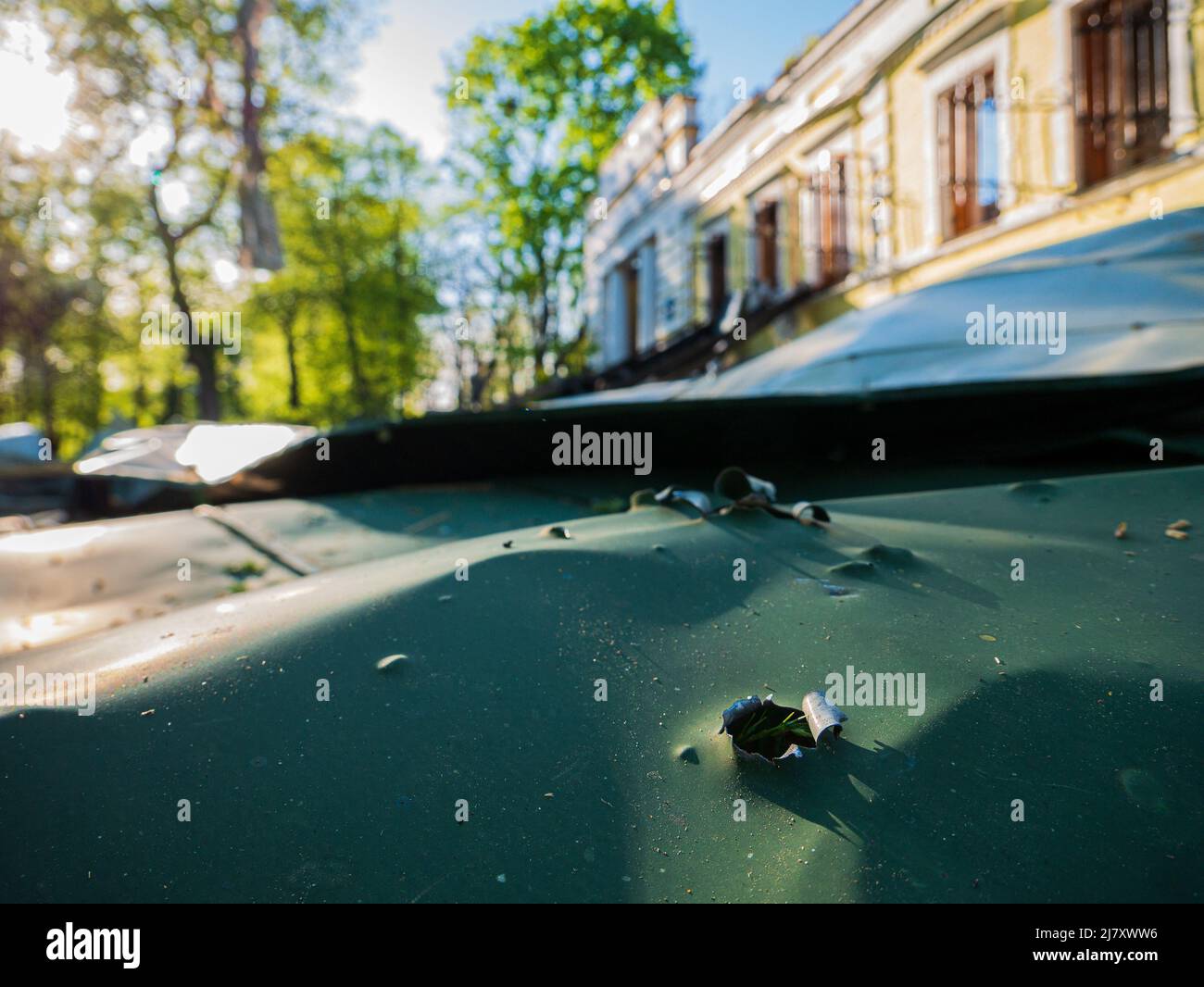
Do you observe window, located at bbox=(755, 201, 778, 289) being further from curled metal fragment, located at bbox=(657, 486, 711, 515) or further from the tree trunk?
the tree trunk

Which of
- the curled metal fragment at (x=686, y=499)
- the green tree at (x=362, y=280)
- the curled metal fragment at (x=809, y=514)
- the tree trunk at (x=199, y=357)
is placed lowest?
the curled metal fragment at (x=809, y=514)

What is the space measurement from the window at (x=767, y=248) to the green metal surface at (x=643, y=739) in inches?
451

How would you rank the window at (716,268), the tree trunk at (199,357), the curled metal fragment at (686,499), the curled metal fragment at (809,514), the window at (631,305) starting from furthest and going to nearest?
1. the window at (631,305)
2. the tree trunk at (199,357)
3. the window at (716,268)
4. the curled metal fragment at (686,499)
5. the curled metal fragment at (809,514)

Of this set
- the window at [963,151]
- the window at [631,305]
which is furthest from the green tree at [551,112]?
the window at [963,151]

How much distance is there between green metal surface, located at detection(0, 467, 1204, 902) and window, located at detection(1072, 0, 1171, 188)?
7.22m

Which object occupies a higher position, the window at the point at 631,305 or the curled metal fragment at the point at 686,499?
the window at the point at 631,305

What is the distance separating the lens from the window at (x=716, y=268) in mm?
13867

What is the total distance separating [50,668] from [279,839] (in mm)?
853

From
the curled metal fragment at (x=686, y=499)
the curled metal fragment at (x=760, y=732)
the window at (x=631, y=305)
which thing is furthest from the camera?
the window at (x=631, y=305)

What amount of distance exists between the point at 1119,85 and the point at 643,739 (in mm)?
8767

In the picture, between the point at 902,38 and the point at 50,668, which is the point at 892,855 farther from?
the point at 902,38

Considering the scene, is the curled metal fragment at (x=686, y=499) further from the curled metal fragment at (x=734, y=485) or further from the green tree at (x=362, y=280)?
the green tree at (x=362, y=280)

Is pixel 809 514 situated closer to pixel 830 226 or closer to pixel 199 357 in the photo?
pixel 830 226
